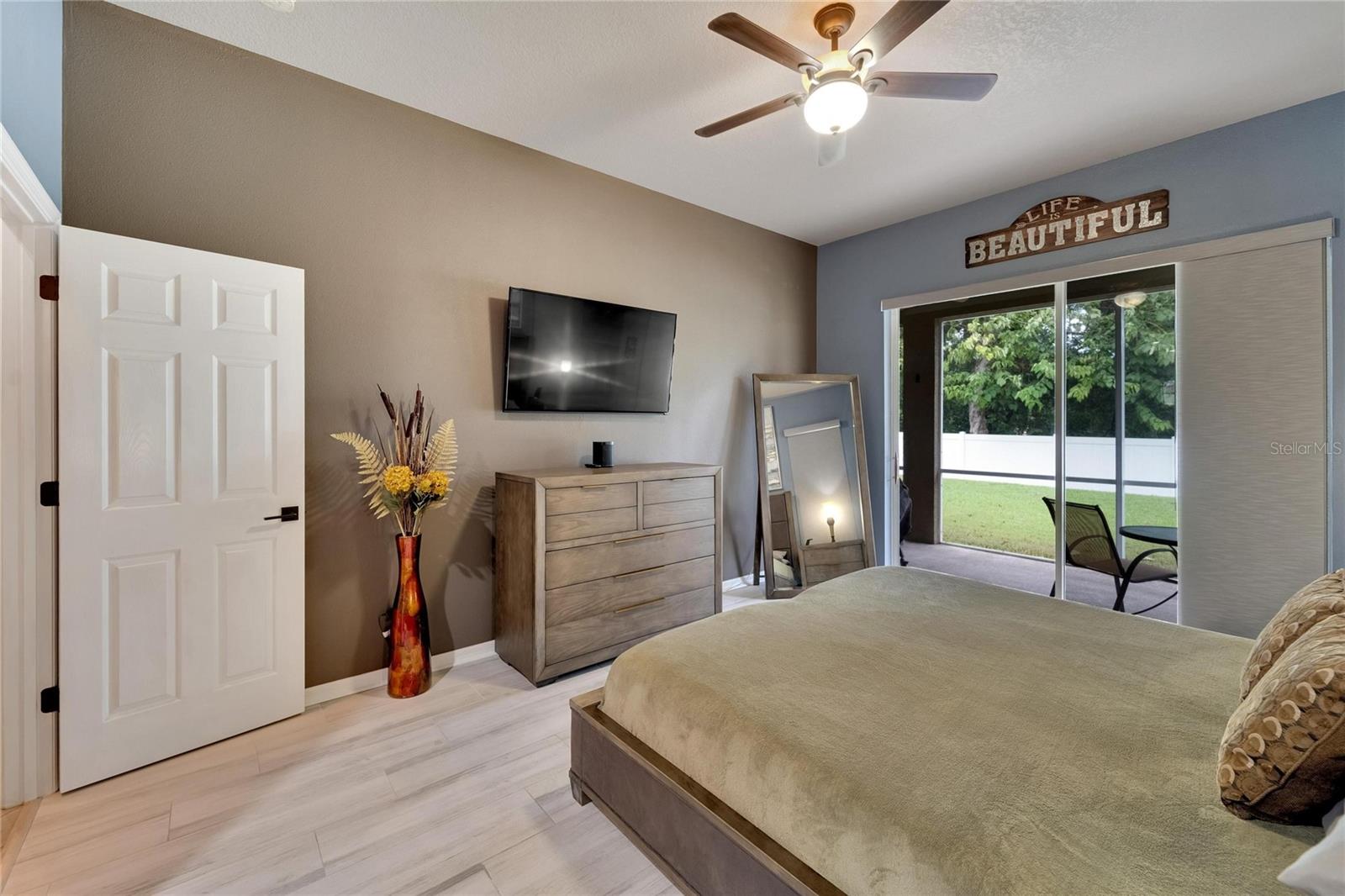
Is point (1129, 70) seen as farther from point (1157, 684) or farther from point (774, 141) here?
point (1157, 684)

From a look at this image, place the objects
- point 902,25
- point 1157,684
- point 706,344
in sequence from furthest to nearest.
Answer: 1. point 706,344
2. point 902,25
3. point 1157,684

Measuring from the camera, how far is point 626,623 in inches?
120

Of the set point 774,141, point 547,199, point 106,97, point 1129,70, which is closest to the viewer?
point 106,97

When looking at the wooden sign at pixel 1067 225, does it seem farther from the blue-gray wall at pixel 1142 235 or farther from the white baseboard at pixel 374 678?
the white baseboard at pixel 374 678

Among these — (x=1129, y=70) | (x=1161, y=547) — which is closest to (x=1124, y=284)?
(x=1129, y=70)

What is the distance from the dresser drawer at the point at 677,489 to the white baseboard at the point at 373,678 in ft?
4.02

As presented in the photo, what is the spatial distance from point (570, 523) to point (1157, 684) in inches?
88.8

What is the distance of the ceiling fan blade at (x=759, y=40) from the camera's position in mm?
1699

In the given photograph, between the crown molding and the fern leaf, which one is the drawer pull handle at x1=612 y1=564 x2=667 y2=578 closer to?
the fern leaf

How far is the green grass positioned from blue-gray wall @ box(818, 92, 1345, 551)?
0.61m

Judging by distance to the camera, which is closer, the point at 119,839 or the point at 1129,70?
the point at 119,839

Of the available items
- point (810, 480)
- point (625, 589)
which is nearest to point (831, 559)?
point (810, 480)

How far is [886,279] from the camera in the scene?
4.43m

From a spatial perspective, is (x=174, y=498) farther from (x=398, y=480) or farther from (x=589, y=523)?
(x=589, y=523)
